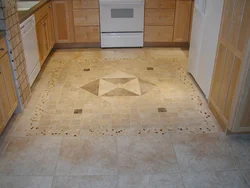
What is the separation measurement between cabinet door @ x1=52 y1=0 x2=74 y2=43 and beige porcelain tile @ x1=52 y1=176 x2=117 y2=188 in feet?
9.72

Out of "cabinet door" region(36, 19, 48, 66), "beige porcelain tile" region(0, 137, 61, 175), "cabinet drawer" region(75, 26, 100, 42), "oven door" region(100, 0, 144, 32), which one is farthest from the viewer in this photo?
"cabinet drawer" region(75, 26, 100, 42)

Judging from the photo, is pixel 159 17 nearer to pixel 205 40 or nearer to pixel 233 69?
pixel 205 40

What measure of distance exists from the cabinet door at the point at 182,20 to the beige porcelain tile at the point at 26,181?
326 centimetres

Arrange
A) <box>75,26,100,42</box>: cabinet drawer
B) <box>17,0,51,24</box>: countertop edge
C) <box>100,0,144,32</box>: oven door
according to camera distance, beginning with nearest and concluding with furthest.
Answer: <box>17,0,51,24</box>: countertop edge → <box>100,0,144,32</box>: oven door → <box>75,26,100,42</box>: cabinet drawer

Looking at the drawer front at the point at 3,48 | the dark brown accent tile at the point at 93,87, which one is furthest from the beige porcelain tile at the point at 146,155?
the drawer front at the point at 3,48

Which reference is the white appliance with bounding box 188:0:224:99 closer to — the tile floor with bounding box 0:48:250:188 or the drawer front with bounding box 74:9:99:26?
the tile floor with bounding box 0:48:250:188

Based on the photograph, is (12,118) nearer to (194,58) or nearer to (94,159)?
(94,159)

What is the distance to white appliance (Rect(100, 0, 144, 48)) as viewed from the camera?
4121mm

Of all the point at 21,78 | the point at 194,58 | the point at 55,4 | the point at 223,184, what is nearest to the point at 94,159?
the point at 223,184

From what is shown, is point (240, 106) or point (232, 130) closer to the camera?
point (240, 106)

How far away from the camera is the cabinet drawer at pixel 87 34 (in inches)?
170

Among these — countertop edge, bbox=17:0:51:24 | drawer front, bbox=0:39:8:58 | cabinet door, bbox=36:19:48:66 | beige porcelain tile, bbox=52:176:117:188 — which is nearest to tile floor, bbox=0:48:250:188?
beige porcelain tile, bbox=52:176:117:188

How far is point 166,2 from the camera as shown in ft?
13.6

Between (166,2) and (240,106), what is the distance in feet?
8.42
